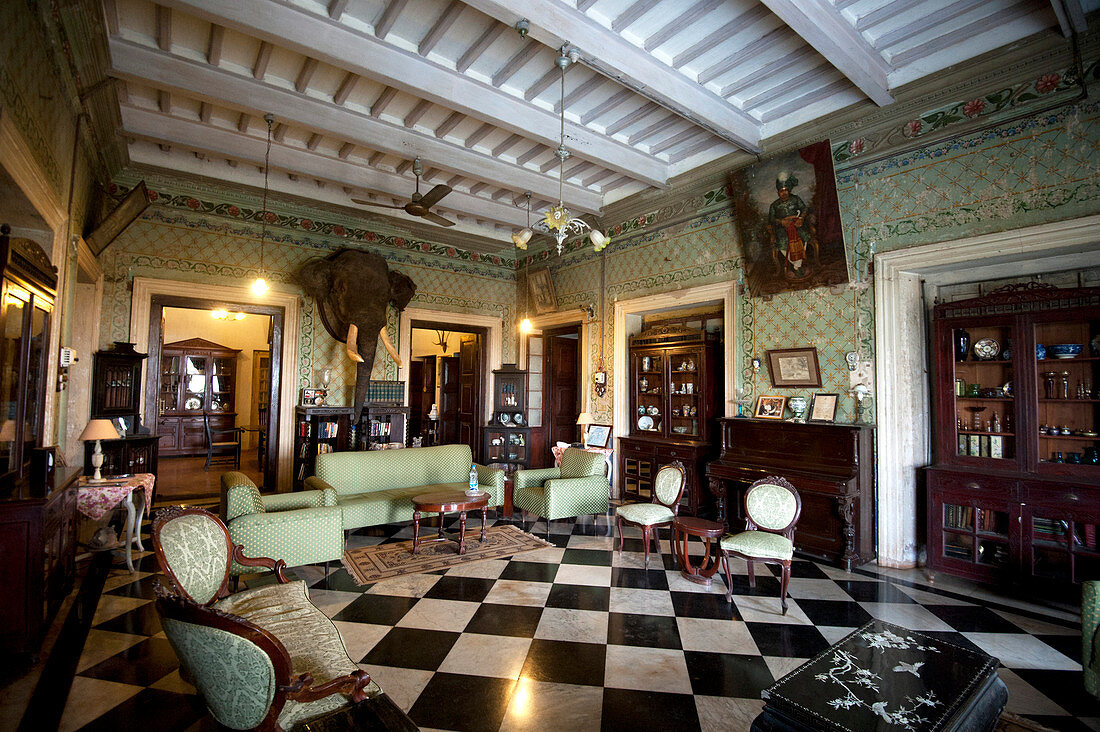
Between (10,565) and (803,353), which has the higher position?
(803,353)

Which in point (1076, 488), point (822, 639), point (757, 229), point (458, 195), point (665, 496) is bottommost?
point (822, 639)

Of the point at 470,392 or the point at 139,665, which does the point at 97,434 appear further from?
the point at 470,392

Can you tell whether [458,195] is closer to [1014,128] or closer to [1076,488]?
[1014,128]

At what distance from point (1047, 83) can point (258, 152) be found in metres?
7.54

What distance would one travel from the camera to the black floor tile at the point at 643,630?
3.44 m

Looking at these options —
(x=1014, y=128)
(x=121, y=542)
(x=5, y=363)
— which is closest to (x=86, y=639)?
(x=5, y=363)

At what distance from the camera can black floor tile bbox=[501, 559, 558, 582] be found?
15.1 feet

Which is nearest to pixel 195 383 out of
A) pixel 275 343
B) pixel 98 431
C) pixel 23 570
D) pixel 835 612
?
pixel 275 343

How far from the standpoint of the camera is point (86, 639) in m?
3.38

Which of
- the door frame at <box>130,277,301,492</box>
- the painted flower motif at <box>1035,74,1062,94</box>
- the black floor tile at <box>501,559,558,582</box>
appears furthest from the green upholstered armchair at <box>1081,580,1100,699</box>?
the door frame at <box>130,277,301,492</box>

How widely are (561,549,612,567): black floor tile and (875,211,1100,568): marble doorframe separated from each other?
2.57 metres

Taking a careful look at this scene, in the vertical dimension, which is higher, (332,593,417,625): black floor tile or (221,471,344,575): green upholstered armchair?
(221,471,344,575): green upholstered armchair

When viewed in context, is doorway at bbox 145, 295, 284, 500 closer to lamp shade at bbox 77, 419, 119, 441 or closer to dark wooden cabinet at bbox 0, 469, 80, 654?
lamp shade at bbox 77, 419, 119, 441

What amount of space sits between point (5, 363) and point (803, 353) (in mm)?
6520
